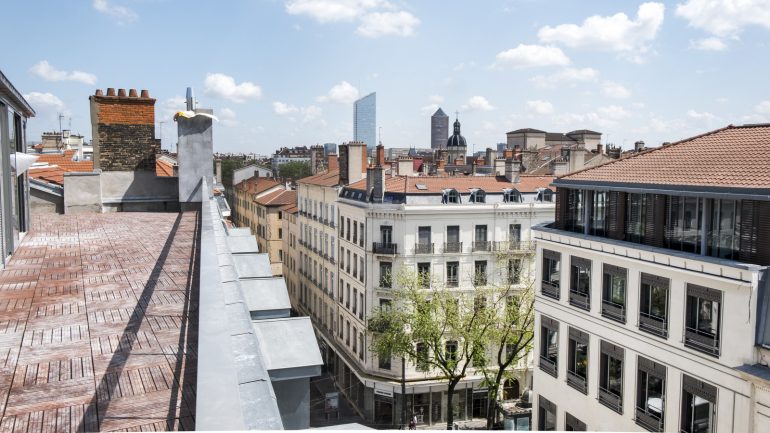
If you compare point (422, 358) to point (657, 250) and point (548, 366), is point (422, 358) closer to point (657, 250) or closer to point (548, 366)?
point (548, 366)

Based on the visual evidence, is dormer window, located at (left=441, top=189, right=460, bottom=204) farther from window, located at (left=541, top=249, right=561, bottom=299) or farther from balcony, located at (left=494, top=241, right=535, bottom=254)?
window, located at (left=541, top=249, right=561, bottom=299)

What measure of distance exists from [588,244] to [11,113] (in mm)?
15560

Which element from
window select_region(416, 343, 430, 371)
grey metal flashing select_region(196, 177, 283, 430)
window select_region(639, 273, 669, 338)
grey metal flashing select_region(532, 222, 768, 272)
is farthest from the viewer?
window select_region(416, 343, 430, 371)

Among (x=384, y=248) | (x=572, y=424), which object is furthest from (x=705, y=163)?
(x=384, y=248)

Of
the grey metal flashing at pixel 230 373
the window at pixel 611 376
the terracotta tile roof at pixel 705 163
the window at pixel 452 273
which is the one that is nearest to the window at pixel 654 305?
the window at pixel 611 376

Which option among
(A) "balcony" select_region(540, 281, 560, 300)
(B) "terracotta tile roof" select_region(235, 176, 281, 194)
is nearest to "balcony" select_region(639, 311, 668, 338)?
(A) "balcony" select_region(540, 281, 560, 300)

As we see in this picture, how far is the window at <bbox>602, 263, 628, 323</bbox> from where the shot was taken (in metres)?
18.0

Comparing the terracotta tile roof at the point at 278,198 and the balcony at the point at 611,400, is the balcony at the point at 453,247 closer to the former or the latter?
the balcony at the point at 611,400

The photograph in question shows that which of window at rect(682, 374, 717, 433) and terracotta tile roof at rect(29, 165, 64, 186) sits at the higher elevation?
terracotta tile roof at rect(29, 165, 64, 186)

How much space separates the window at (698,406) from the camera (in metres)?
14.9

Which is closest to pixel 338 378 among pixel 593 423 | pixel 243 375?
pixel 593 423

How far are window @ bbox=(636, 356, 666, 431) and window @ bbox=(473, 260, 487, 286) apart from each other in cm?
1711

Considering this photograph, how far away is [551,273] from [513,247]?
13.7m

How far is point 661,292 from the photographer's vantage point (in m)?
16.7
